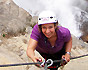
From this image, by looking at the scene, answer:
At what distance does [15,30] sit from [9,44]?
935mm

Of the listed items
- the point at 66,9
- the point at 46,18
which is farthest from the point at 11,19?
the point at 66,9

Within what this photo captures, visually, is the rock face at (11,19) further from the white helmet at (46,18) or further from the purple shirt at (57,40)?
the white helmet at (46,18)

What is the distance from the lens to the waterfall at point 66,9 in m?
9.88

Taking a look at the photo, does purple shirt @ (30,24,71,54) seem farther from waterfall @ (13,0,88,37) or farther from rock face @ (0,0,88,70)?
waterfall @ (13,0,88,37)

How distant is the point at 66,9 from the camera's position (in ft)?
37.1

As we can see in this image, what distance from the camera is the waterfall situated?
988 centimetres

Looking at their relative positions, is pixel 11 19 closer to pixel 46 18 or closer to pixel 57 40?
pixel 57 40

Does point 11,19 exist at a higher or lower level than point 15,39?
higher

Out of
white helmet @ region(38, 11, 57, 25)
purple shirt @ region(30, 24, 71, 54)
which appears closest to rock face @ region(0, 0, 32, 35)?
purple shirt @ region(30, 24, 71, 54)

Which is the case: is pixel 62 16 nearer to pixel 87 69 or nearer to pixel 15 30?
pixel 15 30

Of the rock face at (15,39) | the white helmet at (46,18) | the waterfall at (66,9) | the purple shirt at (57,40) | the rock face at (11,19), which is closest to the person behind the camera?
the white helmet at (46,18)

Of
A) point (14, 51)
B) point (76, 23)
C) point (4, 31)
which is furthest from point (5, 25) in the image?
point (76, 23)

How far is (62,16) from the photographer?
1095cm

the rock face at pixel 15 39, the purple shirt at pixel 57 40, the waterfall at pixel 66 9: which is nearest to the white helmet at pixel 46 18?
the purple shirt at pixel 57 40
